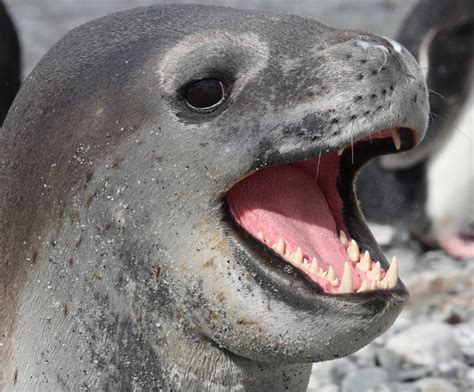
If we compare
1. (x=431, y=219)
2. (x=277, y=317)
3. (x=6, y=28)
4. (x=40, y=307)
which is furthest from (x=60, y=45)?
(x=431, y=219)

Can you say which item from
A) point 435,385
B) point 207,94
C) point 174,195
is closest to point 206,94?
point 207,94

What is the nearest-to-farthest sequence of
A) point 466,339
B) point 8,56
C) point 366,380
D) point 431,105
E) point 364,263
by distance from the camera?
1. point 364,263
2. point 366,380
3. point 8,56
4. point 466,339
5. point 431,105

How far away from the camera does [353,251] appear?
9.80ft

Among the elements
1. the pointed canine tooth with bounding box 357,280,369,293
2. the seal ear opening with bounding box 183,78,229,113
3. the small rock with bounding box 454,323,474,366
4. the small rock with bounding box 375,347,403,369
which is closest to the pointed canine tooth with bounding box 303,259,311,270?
the pointed canine tooth with bounding box 357,280,369,293

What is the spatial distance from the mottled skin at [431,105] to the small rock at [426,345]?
3.68 m

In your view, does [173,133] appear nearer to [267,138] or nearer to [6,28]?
[267,138]

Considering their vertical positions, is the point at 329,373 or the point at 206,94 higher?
the point at 206,94

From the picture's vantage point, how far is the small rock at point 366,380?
17.3ft

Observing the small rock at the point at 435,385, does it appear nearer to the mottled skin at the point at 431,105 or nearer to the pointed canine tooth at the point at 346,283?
the pointed canine tooth at the point at 346,283

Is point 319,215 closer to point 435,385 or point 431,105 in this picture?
point 435,385

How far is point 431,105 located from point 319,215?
6.46 m

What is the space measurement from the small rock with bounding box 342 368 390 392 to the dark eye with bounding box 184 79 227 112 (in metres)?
2.67

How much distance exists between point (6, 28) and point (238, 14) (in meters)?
2.77

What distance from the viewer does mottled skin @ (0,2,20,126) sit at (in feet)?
17.4
